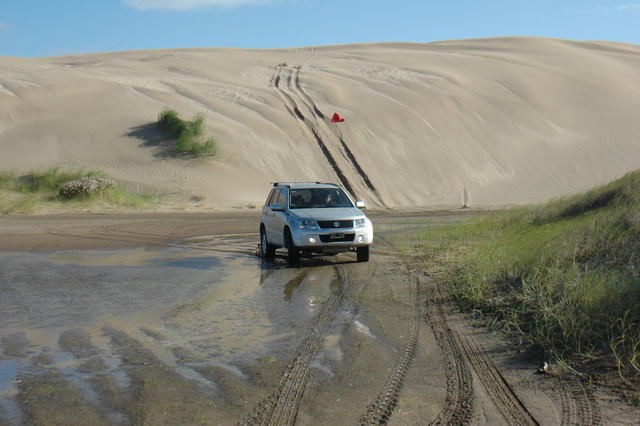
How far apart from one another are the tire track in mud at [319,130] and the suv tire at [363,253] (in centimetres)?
2029

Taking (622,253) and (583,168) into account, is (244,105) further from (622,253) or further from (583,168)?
(622,253)

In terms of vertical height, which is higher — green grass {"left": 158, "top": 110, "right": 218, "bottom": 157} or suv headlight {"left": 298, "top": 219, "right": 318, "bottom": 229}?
suv headlight {"left": 298, "top": 219, "right": 318, "bottom": 229}

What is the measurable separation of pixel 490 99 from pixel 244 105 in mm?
17901

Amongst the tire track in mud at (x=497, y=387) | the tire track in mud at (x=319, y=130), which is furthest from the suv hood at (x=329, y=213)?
the tire track in mud at (x=319, y=130)

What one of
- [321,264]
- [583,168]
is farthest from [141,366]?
[583,168]

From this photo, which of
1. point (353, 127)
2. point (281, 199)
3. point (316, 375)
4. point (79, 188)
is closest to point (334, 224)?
point (281, 199)

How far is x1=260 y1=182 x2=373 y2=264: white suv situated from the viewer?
1341 centimetres

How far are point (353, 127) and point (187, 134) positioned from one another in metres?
10.6

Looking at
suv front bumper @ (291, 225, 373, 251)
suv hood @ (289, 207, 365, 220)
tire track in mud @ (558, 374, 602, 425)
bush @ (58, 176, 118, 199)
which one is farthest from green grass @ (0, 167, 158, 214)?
tire track in mud @ (558, 374, 602, 425)

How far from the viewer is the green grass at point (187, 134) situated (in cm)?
3691

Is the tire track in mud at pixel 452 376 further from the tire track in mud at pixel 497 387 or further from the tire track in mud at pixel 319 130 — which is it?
the tire track in mud at pixel 319 130

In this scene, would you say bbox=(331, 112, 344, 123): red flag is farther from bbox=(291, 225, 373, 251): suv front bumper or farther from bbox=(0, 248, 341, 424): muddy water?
bbox=(291, 225, 373, 251): suv front bumper

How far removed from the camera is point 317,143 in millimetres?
40375

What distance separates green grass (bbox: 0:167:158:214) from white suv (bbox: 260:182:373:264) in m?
17.3
